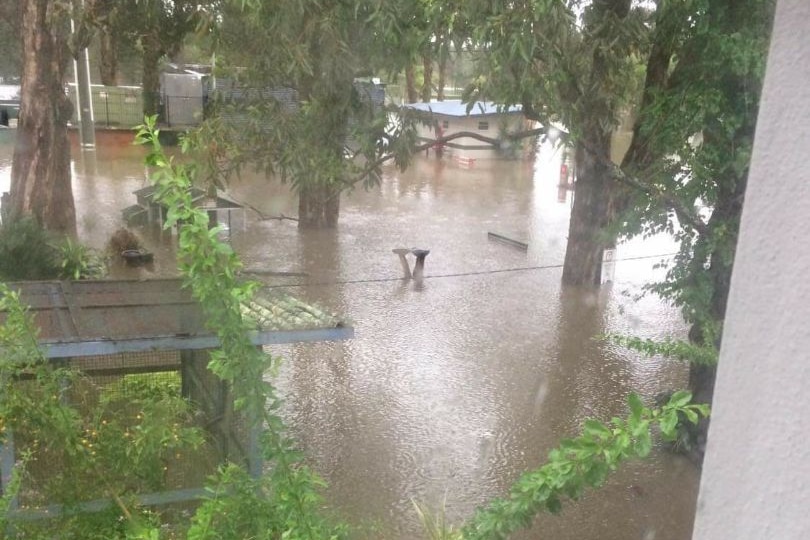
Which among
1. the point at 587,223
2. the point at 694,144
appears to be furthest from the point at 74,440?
the point at 587,223

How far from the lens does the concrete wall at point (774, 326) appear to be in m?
0.41

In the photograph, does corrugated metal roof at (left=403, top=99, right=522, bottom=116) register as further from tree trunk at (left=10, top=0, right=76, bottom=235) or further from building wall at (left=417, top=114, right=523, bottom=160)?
tree trunk at (left=10, top=0, right=76, bottom=235)

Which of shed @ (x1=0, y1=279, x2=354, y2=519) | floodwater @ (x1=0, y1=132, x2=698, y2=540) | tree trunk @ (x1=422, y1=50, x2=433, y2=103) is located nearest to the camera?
shed @ (x1=0, y1=279, x2=354, y2=519)

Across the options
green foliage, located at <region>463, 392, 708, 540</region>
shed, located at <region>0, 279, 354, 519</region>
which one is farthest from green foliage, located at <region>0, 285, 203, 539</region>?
green foliage, located at <region>463, 392, 708, 540</region>

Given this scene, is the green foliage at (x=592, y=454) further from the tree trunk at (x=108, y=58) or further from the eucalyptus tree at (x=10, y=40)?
the eucalyptus tree at (x=10, y=40)

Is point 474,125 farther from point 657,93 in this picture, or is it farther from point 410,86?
point 657,93

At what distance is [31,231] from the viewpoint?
17.6 ft

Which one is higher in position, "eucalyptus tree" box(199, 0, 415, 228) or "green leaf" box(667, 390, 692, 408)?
"eucalyptus tree" box(199, 0, 415, 228)

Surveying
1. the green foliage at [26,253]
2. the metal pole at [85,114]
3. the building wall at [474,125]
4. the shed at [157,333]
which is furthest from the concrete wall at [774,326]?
the metal pole at [85,114]

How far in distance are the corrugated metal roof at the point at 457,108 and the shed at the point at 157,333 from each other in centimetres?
124

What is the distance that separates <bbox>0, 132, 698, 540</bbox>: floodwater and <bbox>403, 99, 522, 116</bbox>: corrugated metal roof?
607mm

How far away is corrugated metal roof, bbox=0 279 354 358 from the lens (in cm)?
249

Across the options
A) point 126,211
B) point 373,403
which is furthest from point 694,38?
point 126,211

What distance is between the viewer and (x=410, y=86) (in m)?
4.06
